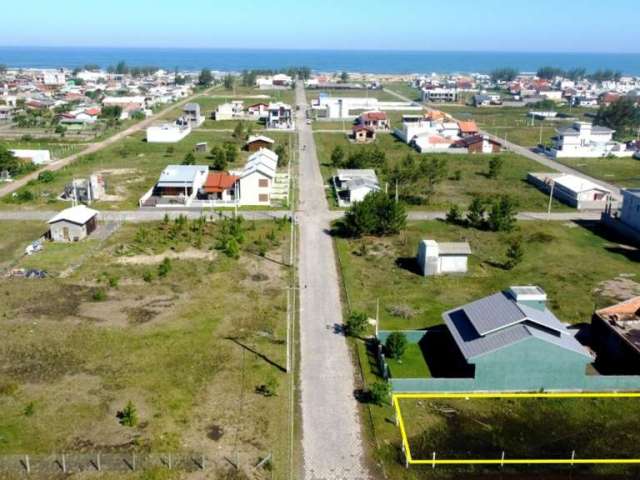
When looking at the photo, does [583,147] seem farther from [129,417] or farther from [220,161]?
[129,417]

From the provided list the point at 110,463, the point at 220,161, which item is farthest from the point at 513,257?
the point at 220,161

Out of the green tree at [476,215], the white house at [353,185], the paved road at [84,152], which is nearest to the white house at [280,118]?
the paved road at [84,152]

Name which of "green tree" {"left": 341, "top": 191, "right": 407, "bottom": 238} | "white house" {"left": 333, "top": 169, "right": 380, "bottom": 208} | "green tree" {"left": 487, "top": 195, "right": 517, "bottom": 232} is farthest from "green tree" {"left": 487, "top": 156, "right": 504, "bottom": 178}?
"green tree" {"left": 341, "top": 191, "right": 407, "bottom": 238}

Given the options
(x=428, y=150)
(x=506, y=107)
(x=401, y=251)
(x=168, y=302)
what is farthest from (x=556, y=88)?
(x=168, y=302)

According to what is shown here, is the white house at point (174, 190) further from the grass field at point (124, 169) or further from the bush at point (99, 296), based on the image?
the bush at point (99, 296)

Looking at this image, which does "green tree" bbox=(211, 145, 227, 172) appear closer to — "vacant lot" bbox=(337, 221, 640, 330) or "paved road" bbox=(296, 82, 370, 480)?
"paved road" bbox=(296, 82, 370, 480)

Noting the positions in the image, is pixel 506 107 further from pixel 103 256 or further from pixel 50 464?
pixel 50 464
